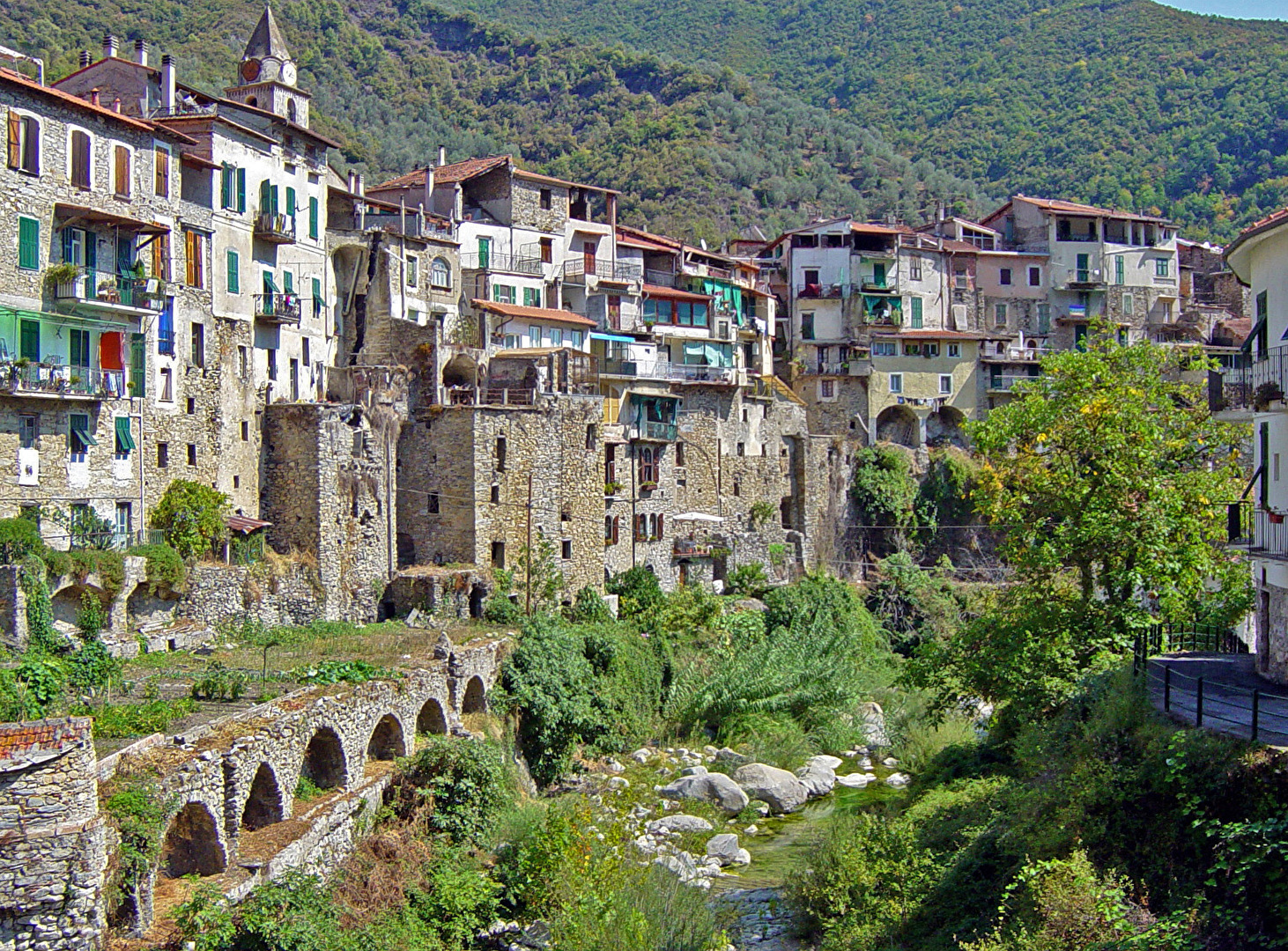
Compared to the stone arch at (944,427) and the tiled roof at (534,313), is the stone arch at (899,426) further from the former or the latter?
the tiled roof at (534,313)

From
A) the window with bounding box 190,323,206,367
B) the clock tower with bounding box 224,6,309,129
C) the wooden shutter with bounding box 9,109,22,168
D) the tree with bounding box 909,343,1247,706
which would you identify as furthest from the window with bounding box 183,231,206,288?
the tree with bounding box 909,343,1247,706

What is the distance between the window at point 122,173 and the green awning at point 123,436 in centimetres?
627

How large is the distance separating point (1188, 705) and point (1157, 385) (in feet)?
30.5

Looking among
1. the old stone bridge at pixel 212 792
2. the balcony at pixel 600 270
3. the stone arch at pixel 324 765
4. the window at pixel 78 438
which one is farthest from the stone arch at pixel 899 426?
the stone arch at pixel 324 765

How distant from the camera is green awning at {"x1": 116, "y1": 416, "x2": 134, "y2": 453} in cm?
3888

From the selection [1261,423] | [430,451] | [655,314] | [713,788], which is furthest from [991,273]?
[1261,423]

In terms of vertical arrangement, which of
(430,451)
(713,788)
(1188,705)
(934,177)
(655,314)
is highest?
(934,177)

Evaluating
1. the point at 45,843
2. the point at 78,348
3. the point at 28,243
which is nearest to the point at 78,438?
the point at 78,348

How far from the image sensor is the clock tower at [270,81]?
52.2m

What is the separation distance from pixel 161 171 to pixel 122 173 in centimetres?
196

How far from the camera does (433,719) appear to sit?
35875 mm

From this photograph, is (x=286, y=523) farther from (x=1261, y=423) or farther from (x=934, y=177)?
(x=934, y=177)

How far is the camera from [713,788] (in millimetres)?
39156

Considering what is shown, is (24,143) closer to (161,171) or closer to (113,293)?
(113,293)
